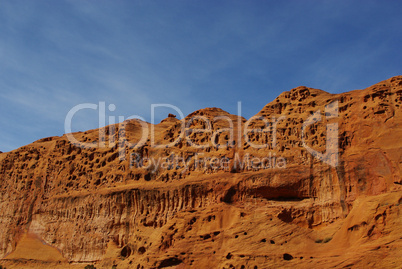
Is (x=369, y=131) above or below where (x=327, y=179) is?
above

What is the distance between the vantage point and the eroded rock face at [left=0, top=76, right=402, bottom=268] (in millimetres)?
33906

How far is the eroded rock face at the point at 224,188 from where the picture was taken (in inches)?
1335

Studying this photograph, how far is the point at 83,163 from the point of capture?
5422cm

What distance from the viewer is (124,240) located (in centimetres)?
4519

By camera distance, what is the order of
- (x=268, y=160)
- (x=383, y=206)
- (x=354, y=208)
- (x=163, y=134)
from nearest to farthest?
(x=383, y=206), (x=354, y=208), (x=268, y=160), (x=163, y=134)

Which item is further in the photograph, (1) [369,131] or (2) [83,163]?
(2) [83,163]

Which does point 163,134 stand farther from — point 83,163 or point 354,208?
point 354,208

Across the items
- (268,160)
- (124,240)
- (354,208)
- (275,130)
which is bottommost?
(124,240)

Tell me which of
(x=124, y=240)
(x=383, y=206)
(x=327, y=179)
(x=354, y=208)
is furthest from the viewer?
(x=124, y=240)

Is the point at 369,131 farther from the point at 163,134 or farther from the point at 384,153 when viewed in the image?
the point at 163,134

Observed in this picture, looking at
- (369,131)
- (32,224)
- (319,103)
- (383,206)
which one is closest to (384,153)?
(369,131)

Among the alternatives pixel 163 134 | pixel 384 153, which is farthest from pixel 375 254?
pixel 163 134

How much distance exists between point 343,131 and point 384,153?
524 cm

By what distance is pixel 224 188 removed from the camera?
42.0 metres
